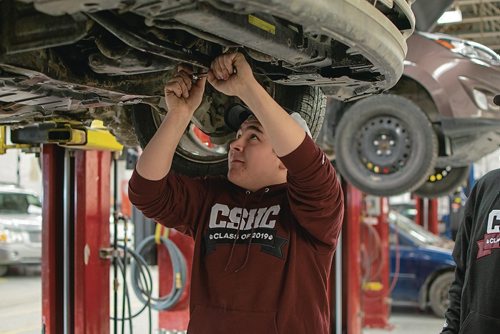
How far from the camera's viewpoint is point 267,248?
6.05ft

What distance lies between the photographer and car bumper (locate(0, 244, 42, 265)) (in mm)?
9164

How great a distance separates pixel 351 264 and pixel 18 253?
18.6ft

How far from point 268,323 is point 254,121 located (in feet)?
1.96

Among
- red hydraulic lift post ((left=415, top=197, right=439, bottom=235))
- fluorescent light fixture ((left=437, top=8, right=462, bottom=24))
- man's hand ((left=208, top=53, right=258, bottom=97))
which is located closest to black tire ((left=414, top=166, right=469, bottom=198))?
fluorescent light fixture ((left=437, top=8, right=462, bottom=24))

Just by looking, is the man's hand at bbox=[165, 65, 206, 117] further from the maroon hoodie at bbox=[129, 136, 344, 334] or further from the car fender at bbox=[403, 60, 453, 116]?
the car fender at bbox=[403, 60, 453, 116]

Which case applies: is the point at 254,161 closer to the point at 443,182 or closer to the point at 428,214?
the point at 443,182

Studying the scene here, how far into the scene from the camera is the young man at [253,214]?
1.72 m

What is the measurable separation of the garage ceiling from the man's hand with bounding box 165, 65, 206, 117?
7.50 metres

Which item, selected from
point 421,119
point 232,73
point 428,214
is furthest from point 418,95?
point 428,214

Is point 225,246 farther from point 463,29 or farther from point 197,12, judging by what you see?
point 463,29

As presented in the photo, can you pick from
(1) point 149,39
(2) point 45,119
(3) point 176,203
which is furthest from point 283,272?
(2) point 45,119

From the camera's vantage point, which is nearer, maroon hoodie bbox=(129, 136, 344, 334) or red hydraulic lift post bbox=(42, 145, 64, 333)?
maroon hoodie bbox=(129, 136, 344, 334)

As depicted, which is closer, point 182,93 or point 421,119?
point 182,93

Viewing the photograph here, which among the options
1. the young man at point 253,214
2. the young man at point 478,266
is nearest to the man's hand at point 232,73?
the young man at point 253,214
